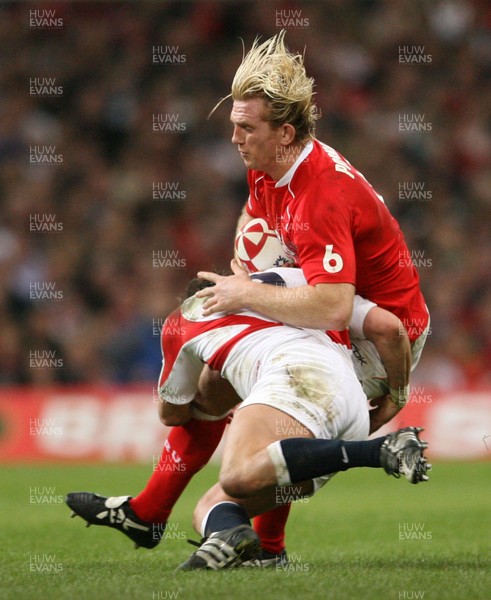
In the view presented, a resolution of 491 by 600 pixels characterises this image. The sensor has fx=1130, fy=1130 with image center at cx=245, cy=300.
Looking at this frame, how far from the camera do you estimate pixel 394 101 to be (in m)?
14.6

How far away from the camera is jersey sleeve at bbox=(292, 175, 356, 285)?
467 centimetres

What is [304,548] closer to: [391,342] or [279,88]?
[391,342]

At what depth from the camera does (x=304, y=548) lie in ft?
18.9

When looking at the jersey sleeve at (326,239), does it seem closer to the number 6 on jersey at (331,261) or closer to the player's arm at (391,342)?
the number 6 on jersey at (331,261)

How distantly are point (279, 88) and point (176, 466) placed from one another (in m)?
1.83

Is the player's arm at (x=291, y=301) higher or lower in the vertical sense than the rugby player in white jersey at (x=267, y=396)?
higher

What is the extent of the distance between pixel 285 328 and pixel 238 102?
1.05m

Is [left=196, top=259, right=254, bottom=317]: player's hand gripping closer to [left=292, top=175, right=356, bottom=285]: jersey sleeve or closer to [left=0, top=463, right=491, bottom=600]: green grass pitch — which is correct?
[left=292, top=175, right=356, bottom=285]: jersey sleeve

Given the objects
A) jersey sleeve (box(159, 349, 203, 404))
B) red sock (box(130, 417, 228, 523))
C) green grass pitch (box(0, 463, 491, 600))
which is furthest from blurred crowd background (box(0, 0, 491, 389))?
jersey sleeve (box(159, 349, 203, 404))

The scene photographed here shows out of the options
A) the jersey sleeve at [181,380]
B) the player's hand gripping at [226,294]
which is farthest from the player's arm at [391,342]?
the jersey sleeve at [181,380]

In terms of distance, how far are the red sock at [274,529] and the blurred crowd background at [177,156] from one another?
704 centimetres

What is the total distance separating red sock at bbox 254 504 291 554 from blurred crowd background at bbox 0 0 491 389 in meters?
7.04

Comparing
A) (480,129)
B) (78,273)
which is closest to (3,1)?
(78,273)

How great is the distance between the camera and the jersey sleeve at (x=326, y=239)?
4672 millimetres
